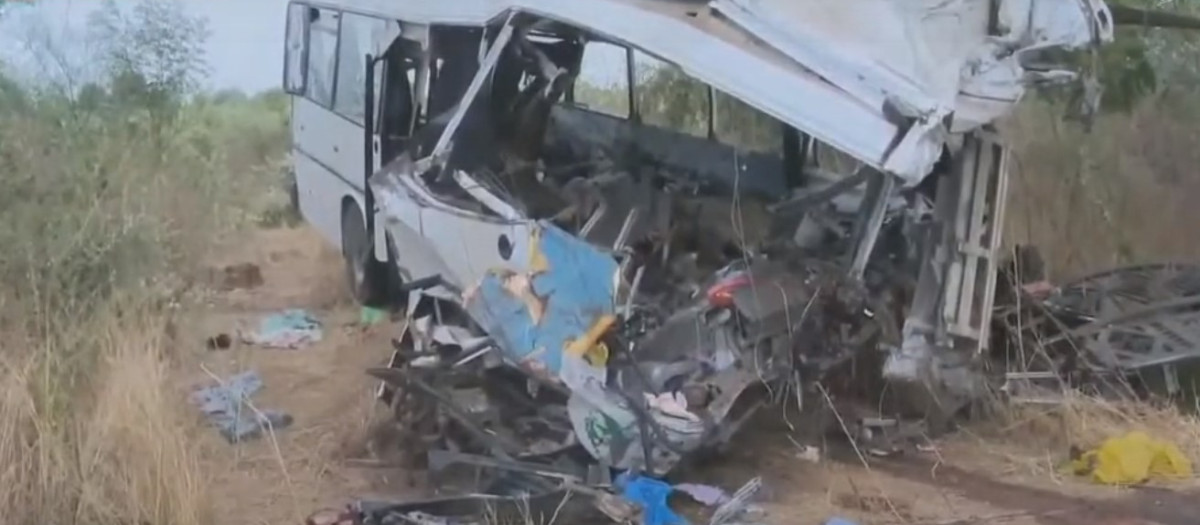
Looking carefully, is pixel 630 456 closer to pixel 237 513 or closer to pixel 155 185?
pixel 237 513

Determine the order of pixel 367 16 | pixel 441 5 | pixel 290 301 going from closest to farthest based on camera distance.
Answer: pixel 441 5 → pixel 367 16 → pixel 290 301

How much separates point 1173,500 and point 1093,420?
0.83 meters

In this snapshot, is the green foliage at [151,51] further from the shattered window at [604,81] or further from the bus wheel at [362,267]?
the shattered window at [604,81]

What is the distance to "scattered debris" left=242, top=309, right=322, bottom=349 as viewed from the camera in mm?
9305

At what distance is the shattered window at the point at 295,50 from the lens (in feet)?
36.2

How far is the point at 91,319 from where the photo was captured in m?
5.64

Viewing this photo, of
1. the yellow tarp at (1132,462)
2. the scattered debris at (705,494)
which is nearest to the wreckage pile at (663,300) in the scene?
the scattered debris at (705,494)

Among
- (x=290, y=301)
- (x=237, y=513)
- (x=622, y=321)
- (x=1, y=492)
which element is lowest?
(x=290, y=301)

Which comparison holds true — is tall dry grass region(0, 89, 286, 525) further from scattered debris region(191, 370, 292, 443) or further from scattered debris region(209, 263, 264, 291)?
scattered debris region(209, 263, 264, 291)

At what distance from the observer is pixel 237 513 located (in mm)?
5934

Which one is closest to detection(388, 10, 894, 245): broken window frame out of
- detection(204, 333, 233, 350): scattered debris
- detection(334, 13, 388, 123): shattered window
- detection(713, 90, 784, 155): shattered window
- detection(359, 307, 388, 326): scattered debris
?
detection(713, 90, 784, 155): shattered window

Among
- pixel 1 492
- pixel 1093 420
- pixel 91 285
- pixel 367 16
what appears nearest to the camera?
pixel 1 492

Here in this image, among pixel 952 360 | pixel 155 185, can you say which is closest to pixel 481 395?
pixel 155 185

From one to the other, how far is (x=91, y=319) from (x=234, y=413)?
172 centimetres
